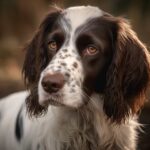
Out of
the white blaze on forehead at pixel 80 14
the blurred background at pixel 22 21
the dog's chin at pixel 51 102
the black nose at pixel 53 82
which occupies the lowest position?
the blurred background at pixel 22 21

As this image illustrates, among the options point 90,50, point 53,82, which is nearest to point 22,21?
point 90,50

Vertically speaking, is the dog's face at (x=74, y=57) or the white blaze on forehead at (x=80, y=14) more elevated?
the white blaze on forehead at (x=80, y=14)

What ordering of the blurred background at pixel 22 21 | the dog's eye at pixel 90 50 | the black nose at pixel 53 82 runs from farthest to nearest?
1. the blurred background at pixel 22 21
2. the dog's eye at pixel 90 50
3. the black nose at pixel 53 82

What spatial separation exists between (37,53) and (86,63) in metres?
0.55

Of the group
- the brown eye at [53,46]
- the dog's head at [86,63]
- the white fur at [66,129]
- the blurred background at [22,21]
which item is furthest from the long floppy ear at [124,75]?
the blurred background at [22,21]

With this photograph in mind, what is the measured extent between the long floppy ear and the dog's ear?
20.1 inches

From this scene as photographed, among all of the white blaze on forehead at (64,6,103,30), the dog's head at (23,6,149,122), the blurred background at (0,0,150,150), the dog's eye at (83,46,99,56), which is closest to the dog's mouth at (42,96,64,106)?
the dog's head at (23,6,149,122)

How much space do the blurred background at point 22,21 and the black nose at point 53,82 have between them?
436 cm

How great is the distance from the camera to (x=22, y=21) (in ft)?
45.2

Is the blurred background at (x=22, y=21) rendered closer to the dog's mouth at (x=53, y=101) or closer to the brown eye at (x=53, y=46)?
the brown eye at (x=53, y=46)

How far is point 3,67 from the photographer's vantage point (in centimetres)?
1229

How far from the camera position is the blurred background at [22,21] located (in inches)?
456

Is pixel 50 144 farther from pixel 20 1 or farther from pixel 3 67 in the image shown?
pixel 20 1

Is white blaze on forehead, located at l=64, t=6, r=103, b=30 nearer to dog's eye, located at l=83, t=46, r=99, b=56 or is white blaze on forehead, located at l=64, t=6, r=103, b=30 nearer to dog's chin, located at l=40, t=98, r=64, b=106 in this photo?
dog's eye, located at l=83, t=46, r=99, b=56
